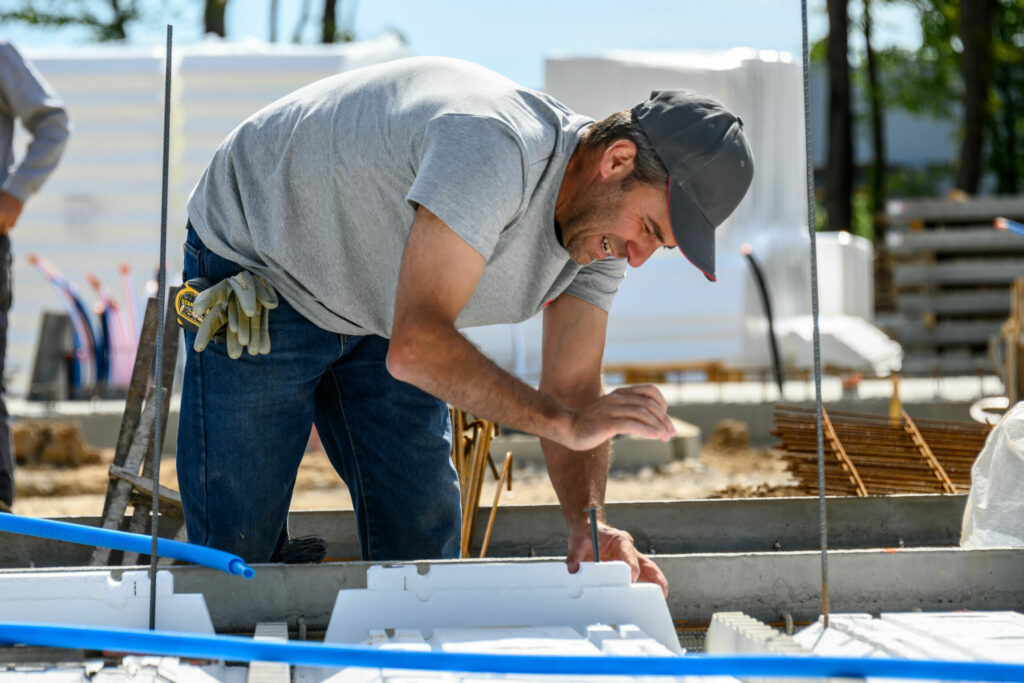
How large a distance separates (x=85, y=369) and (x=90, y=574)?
23.7 feet

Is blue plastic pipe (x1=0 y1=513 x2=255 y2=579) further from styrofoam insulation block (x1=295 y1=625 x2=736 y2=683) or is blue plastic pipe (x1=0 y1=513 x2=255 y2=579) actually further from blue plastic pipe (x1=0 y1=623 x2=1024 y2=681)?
blue plastic pipe (x1=0 y1=623 x2=1024 y2=681)

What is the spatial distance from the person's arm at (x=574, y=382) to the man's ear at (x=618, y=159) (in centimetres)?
47

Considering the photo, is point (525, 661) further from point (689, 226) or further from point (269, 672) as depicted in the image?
point (689, 226)

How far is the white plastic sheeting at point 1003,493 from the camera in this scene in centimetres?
257

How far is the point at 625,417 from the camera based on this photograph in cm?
191

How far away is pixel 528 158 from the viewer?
1956mm

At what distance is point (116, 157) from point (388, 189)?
8.38 meters

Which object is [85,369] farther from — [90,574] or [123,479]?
[90,574]

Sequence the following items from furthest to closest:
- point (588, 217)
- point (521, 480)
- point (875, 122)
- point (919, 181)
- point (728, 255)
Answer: point (919, 181), point (875, 122), point (728, 255), point (521, 480), point (588, 217)

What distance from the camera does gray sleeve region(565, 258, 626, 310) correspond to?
2428mm

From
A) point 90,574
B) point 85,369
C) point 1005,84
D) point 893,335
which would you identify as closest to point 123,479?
point 90,574

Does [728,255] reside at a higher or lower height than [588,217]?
lower

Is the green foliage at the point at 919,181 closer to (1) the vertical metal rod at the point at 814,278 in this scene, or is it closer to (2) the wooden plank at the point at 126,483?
(2) the wooden plank at the point at 126,483

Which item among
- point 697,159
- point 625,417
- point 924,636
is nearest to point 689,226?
point 697,159
